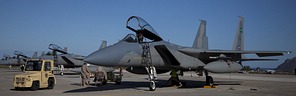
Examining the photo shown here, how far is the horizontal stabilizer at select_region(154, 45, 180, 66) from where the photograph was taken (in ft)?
38.9

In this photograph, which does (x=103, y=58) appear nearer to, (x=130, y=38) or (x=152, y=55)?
(x=130, y=38)

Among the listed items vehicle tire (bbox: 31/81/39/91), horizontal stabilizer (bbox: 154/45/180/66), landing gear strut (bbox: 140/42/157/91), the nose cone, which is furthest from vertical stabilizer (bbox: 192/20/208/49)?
vehicle tire (bbox: 31/81/39/91)

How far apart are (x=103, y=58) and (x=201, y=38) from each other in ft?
35.7

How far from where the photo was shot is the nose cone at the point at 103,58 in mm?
9016

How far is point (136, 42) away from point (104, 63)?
7.15 feet

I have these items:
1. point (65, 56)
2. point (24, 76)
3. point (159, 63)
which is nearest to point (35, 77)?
point (24, 76)

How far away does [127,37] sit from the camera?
1104 cm

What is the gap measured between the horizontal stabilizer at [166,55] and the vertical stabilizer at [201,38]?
643cm

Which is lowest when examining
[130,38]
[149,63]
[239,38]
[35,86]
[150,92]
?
[150,92]

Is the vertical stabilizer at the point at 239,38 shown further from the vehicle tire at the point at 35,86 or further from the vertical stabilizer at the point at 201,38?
the vehicle tire at the point at 35,86

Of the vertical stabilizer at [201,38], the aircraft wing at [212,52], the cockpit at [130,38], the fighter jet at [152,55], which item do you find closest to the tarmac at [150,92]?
the fighter jet at [152,55]

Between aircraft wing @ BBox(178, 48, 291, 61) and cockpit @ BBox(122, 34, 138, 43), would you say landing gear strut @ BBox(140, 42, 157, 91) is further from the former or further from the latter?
aircraft wing @ BBox(178, 48, 291, 61)

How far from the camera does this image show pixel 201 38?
1881cm

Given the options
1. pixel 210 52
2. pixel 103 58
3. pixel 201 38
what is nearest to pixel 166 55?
pixel 210 52
